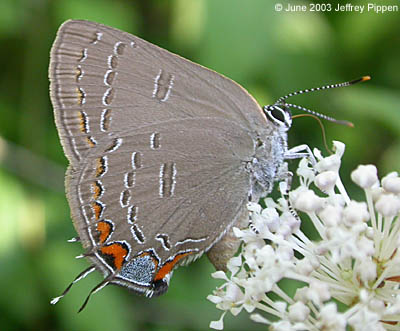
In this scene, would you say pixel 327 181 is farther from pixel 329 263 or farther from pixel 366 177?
pixel 329 263

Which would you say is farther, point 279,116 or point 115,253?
point 279,116

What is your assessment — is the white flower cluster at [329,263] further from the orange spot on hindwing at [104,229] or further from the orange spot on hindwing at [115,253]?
the orange spot on hindwing at [104,229]

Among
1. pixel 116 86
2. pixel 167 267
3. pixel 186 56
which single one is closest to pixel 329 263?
pixel 167 267

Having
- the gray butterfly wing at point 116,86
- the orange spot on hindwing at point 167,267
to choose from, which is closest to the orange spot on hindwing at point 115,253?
the orange spot on hindwing at point 167,267

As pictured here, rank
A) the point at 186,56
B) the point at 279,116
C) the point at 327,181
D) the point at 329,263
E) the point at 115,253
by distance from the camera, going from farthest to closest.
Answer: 1. the point at 186,56
2. the point at 279,116
3. the point at 115,253
4. the point at 327,181
5. the point at 329,263

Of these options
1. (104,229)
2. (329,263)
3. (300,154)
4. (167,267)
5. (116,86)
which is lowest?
(167,267)

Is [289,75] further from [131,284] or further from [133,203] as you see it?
[131,284]
